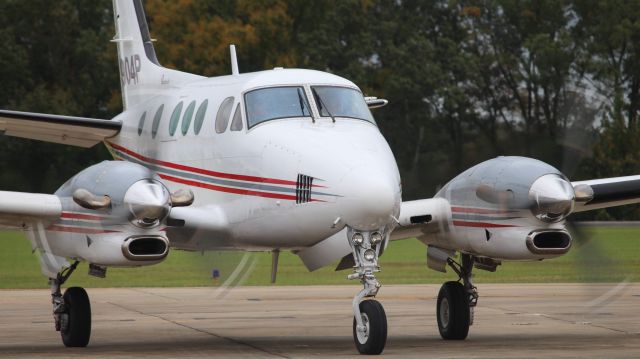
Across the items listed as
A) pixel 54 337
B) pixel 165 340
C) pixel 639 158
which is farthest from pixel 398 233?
pixel 639 158

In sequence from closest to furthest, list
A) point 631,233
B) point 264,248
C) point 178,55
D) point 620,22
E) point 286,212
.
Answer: point 286,212
point 264,248
point 631,233
point 178,55
point 620,22

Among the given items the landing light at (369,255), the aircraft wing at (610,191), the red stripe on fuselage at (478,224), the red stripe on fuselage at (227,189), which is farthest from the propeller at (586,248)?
the red stripe on fuselage at (227,189)

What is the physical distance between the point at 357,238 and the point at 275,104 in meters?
2.15

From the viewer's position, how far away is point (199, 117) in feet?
49.3

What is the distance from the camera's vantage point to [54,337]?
16.0 metres

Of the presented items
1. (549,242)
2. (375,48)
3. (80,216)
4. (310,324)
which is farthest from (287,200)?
(375,48)

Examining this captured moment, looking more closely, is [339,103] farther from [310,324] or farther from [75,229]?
[310,324]

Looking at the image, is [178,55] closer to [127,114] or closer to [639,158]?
[639,158]

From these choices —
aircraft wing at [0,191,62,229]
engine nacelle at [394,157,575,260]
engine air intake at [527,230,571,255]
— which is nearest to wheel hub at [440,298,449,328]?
engine nacelle at [394,157,575,260]

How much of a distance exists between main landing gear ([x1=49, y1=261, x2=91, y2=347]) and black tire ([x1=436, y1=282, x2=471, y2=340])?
4395mm

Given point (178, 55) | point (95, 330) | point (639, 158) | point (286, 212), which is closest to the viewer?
point (286, 212)

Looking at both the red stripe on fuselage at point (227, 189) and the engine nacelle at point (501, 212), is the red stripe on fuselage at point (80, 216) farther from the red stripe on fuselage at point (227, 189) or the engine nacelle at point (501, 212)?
the engine nacelle at point (501, 212)

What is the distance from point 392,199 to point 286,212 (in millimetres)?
1388

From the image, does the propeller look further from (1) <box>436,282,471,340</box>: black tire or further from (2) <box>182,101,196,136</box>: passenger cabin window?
(2) <box>182,101,196,136</box>: passenger cabin window
